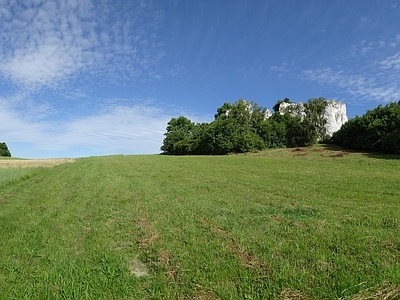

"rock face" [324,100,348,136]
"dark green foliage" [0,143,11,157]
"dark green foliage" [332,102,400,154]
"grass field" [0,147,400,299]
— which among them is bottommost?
"grass field" [0,147,400,299]

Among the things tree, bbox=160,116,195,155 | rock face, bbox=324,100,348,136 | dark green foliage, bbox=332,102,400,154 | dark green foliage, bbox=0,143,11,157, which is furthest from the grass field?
dark green foliage, bbox=0,143,11,157

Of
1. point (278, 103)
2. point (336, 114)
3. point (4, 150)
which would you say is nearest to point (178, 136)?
point (278, 103)

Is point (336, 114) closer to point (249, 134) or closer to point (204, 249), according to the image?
point (249, 134)

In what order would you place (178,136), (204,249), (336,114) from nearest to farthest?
(204,249) < (178,136) < (336,114)

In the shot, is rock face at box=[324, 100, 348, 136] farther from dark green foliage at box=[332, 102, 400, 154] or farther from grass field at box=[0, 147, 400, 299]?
grass field at box=[0, 147, 400, 299]

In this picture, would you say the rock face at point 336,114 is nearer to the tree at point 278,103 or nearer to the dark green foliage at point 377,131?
the tree at point 278,103

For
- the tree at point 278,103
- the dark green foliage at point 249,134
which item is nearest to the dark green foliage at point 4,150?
the dark green foliage at point 249,134

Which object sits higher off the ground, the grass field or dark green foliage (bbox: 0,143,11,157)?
dark green foliage (bbox: 0,143,11,157)

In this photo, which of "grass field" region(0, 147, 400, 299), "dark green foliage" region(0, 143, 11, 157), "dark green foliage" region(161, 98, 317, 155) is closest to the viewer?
"grass field" region(0, 147, 400, 299)

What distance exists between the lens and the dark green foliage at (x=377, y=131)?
31877mm

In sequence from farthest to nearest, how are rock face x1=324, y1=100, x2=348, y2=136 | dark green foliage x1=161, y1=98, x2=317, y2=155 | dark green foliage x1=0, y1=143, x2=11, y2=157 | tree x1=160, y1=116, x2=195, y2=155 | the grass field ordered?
dark green foliage x1=0, y1=143, x2=11, y2=157 < rock face x1=324, y1=100, x2=348, y2=136 < tree x1=160, y1=116, x2=195, y2=155 < dark green foliage x1=161, y1=98, x2=317, y2=155 < the grass field

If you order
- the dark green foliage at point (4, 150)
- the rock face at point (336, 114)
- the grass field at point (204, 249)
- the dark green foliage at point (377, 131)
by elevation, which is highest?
the rock face at point (336, 114)

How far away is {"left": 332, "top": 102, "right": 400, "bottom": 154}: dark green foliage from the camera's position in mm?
31877

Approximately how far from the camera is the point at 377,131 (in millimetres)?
34688
